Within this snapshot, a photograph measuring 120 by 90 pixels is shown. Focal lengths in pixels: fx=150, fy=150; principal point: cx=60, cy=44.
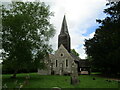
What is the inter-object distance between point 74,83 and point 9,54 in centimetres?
841

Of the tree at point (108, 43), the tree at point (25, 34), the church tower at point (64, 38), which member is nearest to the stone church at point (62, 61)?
the church tower at point (64, 38)

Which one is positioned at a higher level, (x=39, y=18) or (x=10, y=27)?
(x=39, y=18)

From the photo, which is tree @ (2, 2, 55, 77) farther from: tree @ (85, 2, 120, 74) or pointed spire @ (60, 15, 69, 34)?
pointed spire @ (60, 15, 69, 34)

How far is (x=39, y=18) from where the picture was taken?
21.0 meters

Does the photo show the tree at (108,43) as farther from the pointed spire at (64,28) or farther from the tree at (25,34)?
the pointed spire at (64,28)

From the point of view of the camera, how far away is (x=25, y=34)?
719 inches

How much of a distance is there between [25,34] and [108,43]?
1257cm

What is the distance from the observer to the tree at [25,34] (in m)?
17.6

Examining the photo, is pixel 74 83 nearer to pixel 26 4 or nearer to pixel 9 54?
pixel 9 54

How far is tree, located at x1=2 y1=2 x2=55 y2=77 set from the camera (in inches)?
691

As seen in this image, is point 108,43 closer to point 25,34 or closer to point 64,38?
point 25,34

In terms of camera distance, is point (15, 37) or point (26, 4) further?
point (26, 4)

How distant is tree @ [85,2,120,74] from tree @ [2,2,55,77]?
8.11 meters

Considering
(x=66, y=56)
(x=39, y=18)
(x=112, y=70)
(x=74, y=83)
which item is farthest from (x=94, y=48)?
(x=74, y=83)
